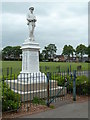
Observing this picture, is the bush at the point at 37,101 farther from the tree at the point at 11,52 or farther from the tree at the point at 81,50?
the tree at the point at 81,50

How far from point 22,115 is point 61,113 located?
124 centimetres

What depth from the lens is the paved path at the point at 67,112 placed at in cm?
604

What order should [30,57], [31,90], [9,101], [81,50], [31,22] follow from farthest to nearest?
[81,50] < [31,22] < [30,57] < [31,90] < [9,101]

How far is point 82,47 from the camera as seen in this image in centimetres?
8994

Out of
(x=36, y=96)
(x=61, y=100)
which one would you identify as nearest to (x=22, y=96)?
(x=36, y=96)

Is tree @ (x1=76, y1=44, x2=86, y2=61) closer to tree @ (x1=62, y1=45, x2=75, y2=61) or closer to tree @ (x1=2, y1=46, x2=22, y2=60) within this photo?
tree @ (x1=62, y1=45, x2=75, y2=61)

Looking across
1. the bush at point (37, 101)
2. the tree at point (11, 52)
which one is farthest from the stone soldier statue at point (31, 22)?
the tree at point (11, 52)

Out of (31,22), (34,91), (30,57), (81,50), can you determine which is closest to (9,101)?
(34,91)

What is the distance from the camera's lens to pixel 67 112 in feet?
21.3

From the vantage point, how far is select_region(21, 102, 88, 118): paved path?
19.8ft

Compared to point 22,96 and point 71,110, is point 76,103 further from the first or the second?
point 22,96

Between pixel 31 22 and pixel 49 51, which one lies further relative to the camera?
pixel 49 51

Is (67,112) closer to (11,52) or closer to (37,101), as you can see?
(37,101)

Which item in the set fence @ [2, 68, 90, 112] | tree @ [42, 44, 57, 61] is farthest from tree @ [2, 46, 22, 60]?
fence @ [2, 68, 90, 112]
